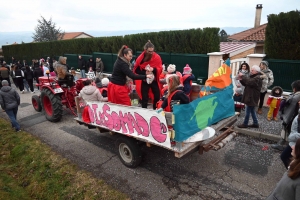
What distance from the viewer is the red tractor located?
656 centimetres

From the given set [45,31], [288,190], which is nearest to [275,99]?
[288,190]

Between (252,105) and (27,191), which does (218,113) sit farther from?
(27,191)

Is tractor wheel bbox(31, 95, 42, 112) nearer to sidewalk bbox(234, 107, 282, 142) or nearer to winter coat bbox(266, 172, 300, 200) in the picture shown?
sidewalk bbox(234, 107, 282, 142)

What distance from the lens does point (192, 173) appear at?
398 centimetres

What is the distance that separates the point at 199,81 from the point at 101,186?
6.73 meters

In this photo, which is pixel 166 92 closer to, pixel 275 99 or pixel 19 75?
pixel 275 99

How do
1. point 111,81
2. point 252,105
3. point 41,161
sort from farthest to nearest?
point 252,105 → point 41,161 → point 111,81

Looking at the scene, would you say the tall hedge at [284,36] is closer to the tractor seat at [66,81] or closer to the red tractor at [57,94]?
the red tractor at [57,94]

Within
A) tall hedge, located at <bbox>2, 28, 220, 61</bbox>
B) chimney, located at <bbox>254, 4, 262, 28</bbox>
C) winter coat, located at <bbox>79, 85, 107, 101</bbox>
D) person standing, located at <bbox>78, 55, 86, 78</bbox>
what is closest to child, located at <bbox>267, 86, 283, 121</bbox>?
tall hedge, located at <bbox>2, 28, 220, 61</bbox>

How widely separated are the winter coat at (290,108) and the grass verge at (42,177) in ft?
12.0

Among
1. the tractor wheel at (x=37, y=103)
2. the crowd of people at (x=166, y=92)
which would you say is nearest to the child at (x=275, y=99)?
the crowd of people at (x=166, y=92)

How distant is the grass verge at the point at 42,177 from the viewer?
3641mm

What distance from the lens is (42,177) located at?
4184 mm

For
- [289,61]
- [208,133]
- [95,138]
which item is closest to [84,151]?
[95,138]
